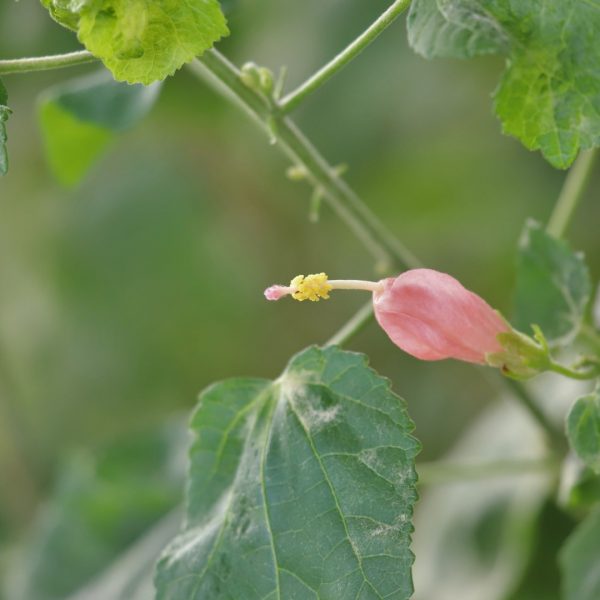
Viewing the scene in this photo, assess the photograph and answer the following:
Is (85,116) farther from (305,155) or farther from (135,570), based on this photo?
(135,570)

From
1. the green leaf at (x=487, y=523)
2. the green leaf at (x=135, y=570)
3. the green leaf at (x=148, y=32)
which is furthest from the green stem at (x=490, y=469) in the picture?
the green leaf at (x=148, y=32)

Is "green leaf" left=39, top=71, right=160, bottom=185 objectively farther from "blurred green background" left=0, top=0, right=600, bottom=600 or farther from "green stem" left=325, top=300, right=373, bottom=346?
"blurred green background" left=0, top=0, right=600, bottom=600

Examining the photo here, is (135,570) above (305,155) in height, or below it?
below

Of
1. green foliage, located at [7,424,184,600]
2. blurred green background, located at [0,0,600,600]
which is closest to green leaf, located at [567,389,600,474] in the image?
green foliage, located at [7,424,184,600]

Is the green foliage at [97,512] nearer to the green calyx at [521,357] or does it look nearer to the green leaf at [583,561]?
the green leaf at [583,561]

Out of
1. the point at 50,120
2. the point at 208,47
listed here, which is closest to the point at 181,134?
the point at 50,120

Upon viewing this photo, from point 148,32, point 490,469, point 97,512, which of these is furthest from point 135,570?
point 148,32
